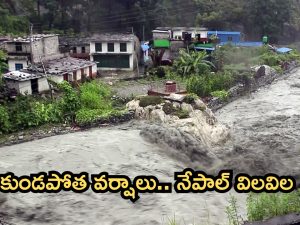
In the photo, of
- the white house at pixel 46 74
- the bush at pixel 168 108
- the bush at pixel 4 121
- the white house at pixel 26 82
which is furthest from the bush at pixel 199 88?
the bush at pixel 4 121

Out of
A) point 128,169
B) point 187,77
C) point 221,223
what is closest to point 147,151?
point 128,169

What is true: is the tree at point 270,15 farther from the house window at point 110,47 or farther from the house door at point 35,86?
the house door at point 35,86

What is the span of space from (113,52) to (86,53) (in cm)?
309

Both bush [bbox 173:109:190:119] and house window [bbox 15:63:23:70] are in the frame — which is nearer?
bush [bbox 173:109:190:119]

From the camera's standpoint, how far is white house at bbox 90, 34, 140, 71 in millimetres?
36906

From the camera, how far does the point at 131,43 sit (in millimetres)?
36812

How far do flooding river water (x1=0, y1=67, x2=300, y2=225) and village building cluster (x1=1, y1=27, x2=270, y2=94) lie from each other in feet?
25.7

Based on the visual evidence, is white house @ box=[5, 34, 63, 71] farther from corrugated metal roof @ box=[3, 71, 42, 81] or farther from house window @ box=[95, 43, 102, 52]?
house window @ box=[95, 43, 102, 52]

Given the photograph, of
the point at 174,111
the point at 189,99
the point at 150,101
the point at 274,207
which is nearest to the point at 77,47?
the point at 150,101

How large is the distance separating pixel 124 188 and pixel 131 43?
24353 mm

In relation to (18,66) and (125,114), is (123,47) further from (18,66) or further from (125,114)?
(125,114)

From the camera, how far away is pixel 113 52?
37.1 metres

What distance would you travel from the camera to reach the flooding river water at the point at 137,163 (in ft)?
47.0

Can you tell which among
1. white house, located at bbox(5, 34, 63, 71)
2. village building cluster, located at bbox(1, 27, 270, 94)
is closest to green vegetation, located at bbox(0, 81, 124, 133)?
village building cluster, located at bbox(1, 27, 270, 94)
